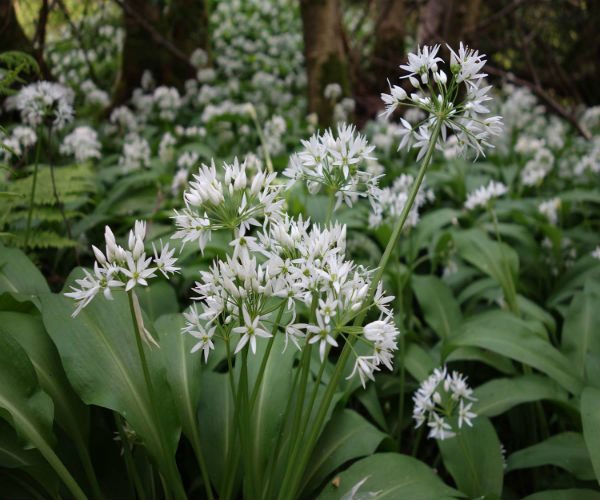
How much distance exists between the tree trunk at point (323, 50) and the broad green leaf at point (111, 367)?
440 centimetres

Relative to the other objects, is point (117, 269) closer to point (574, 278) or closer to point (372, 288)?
point (372, 288)

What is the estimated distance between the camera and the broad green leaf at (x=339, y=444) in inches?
71.9

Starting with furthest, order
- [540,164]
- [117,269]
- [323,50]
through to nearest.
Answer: [323,50] → [540,164] → [117,269]

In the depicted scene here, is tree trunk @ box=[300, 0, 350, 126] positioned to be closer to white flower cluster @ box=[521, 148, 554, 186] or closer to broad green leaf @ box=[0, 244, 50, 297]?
white flower cluster @ box=[521, 148, 554, 186]

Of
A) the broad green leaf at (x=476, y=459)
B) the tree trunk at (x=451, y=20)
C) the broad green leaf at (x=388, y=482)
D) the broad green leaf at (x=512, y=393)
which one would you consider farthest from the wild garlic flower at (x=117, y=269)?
the tree trunk at (x=451, y=20)

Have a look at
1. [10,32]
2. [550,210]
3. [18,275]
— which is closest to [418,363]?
[18,275]

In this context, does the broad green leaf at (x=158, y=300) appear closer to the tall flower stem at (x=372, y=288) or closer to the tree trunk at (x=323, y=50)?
the tall flower stem at (x=372, y=288)

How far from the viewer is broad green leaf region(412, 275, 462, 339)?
273 centimetres

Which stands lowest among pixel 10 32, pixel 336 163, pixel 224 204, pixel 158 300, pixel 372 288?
pixel 158 300

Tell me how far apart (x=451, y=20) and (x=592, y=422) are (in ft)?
20.8

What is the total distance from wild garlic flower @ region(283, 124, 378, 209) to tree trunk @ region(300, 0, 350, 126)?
4386 mm

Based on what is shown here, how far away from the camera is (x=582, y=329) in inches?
100

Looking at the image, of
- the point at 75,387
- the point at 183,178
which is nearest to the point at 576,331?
the point at 75,387

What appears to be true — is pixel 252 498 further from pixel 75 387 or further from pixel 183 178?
pixel 183 178
